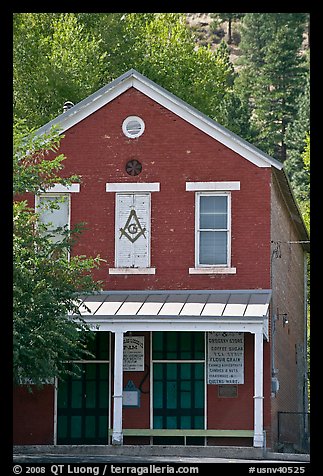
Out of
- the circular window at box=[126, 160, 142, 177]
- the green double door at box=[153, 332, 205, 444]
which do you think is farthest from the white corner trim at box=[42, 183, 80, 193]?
the green double door at box=[153, 332, 205, 444]

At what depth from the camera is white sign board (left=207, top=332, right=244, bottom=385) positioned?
26.0 m

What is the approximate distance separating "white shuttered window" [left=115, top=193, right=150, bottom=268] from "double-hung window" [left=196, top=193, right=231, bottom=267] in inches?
48.1

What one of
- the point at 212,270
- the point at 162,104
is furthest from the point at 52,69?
the point at 212,270

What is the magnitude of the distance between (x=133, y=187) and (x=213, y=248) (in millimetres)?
2374

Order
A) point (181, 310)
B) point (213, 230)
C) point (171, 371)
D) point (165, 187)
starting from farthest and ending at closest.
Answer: point (165, 187)
point (213, 230)
point (171, 371)
point (181, 310)

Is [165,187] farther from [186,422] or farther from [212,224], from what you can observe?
[186,422]

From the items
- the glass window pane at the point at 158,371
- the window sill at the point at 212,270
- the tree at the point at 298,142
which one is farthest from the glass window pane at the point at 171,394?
the tree at the point at 298,142

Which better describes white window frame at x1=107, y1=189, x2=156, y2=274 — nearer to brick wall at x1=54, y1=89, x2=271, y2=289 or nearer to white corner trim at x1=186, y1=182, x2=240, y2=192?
brick wall at x1=54, y1=89, x2=271, y2=289

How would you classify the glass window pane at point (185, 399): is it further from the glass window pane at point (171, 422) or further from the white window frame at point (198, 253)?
the white window frame at point (198, 253)

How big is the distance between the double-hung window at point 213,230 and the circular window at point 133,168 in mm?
1548

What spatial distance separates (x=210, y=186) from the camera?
87.7 ft

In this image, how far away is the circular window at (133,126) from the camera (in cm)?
2723
